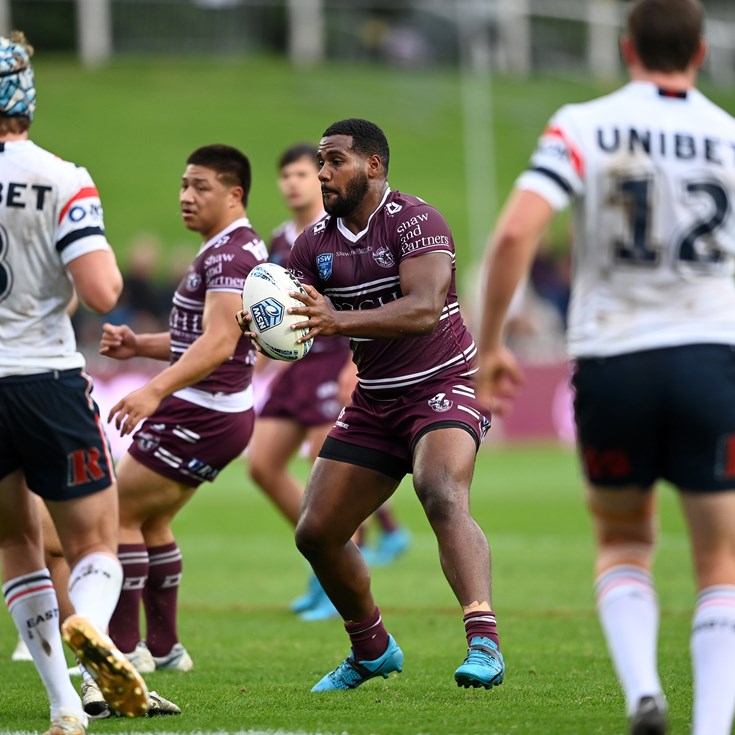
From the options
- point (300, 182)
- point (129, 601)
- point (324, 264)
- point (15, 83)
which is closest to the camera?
point (15, 83)

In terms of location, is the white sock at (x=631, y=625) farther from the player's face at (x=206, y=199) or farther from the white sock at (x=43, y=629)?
the player's face at (x=206, y=199)

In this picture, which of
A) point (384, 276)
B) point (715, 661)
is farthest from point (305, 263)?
point (715, 661)

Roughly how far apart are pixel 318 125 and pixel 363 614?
41.9 m

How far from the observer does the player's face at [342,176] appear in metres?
6.62

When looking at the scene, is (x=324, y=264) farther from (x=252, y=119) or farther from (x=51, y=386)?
(x=252, y=119)

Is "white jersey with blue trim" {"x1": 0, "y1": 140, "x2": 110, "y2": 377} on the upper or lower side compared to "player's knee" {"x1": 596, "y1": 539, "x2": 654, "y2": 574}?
upper

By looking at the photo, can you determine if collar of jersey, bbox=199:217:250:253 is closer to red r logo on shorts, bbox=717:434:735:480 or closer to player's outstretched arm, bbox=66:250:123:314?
player's outstretched arm, bbox=66:250:123:314

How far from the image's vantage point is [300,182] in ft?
32.7

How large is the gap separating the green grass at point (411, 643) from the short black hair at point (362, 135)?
2.46 meters

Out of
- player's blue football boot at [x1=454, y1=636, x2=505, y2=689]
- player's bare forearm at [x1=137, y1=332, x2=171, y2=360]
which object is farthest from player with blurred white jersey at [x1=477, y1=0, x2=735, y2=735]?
player's bare forearm at [x1=137, y1=332, x2=171, y2=360]

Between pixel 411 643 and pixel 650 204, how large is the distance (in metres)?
4.38

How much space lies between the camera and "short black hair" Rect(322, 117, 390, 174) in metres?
6.67

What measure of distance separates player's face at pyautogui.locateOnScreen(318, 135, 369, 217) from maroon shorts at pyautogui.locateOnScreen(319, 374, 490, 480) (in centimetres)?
89

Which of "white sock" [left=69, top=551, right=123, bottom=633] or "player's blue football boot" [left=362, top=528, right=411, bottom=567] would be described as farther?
"player's blue football boot" [left=362, top=528, right=411, bottom=567]
